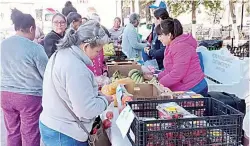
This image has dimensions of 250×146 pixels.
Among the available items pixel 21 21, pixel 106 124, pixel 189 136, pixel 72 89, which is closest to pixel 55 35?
pixel 21 21

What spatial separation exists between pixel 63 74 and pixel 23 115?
1189mm

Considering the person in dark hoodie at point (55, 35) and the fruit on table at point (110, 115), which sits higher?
the person in dark hoodie at point (55, 35)

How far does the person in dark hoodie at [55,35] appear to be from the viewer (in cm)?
336

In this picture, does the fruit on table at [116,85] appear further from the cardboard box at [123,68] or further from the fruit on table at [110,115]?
the cardboard box at [123,68]

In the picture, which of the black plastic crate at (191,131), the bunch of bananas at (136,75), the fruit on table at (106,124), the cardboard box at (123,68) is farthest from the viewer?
the cardboard box at (123,68)

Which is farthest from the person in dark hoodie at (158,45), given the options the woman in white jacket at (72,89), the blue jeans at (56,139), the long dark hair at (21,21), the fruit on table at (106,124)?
the blue jeans at (56,139)

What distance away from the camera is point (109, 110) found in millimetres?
2322

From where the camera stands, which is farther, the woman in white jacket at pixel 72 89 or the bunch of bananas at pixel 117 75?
the bunch of bananas at pixel 117 75

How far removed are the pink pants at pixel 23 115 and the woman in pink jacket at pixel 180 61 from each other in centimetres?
106

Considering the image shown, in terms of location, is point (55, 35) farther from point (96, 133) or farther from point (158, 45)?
point (96, 133)

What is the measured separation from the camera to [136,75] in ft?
9.98

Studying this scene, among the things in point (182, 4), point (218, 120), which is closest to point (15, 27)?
point (218, 120)

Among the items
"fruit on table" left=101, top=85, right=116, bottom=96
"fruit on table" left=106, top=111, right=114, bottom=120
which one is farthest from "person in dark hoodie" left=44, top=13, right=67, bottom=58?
"fruit on table" left=106, top=111, right=114, bottom=120

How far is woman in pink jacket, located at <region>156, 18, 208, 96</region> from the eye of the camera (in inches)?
99.3
